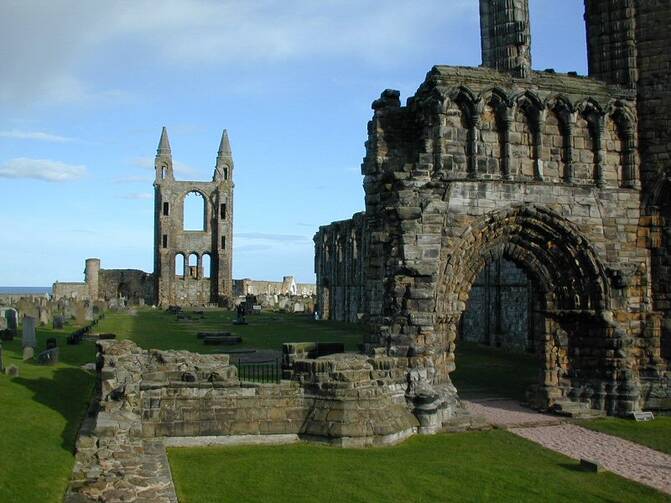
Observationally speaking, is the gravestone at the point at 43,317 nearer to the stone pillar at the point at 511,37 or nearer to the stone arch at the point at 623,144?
the stone pillar at the point at 511,37

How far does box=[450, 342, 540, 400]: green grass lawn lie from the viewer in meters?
18.0

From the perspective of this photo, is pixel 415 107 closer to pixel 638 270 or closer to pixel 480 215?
pixel 480 215

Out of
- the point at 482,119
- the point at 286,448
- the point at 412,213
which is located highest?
the point at 482,119

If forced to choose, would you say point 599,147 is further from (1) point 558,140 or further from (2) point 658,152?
(2) point 658,152

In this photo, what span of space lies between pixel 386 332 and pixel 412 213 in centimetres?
232

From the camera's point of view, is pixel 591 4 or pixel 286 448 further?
pixel 591 4

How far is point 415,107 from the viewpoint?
616 inches

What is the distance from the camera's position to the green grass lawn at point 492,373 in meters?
18.0

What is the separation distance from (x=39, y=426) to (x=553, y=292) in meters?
10.4

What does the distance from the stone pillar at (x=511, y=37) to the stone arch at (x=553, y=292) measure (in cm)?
323

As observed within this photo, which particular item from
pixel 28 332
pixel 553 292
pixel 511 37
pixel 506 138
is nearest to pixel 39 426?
pixel 28 332

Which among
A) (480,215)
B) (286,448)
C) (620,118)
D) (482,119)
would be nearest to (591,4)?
(620,118)

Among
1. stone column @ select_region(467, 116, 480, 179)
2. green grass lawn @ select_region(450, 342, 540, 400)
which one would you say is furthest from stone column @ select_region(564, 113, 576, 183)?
green grass lawn @ select_region(450, 342, 540, 400)

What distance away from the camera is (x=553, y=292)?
1559cm
